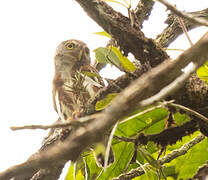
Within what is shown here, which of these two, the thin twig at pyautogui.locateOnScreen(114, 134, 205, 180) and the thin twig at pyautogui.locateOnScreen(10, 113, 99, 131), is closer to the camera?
the thin twig at pyautogui.locateOnScreen(10, 113, 99, 131)

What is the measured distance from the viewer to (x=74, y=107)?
2.62 metres

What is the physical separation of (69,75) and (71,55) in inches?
18.2

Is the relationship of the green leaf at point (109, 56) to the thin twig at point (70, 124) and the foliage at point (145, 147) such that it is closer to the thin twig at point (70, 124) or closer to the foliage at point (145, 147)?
the foliage at point (145, 147)

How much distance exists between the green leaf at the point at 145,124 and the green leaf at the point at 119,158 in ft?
0.44

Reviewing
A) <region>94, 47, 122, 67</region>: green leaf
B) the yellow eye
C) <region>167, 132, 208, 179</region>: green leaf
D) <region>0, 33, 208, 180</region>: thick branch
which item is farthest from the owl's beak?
<region>0, 33, 208, 180</region>: thick branch

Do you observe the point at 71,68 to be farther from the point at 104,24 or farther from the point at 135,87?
the point at 135,87

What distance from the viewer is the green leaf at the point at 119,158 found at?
1969mm

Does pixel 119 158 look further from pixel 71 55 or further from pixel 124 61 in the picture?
pixel 71 55

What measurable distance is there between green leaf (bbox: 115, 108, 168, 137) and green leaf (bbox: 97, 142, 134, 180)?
13 cm

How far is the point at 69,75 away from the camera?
291 cm

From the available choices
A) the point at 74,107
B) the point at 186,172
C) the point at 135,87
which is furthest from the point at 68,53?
the point at 135,87

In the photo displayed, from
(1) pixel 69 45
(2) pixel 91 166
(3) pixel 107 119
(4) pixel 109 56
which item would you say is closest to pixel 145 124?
(4) pixel 109 56

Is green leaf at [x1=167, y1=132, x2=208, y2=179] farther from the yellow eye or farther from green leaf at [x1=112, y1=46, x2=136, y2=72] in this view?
the yellow eye

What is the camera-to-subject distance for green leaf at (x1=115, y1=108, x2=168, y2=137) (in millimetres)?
1821
